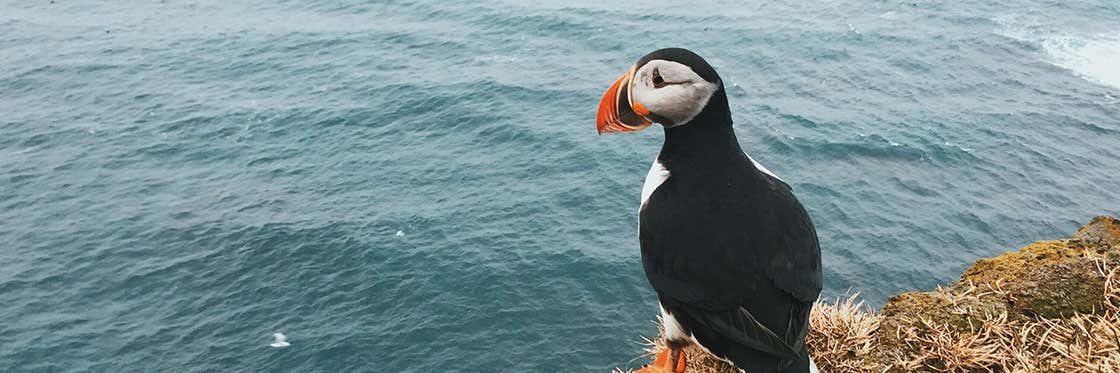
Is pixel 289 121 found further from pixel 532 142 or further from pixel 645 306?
pixel 645 306

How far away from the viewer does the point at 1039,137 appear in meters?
44.8

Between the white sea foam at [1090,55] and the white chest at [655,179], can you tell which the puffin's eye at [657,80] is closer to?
the white chest at [655,179]

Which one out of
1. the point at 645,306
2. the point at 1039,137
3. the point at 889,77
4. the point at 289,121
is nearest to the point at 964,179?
the point at 1039,137

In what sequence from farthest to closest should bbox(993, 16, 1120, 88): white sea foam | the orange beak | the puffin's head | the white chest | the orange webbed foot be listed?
bbox(993, 16, 1120, 88): white sea foam < the orange webbed foot < the white chest < the orange beak < the puffin's head

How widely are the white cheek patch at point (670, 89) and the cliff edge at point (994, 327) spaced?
2.62 m

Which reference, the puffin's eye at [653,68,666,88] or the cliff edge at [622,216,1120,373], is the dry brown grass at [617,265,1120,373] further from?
the puffin's eye at [653,68,666,88]

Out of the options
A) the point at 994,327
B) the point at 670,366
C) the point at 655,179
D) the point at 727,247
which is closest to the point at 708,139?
the point at 655,179

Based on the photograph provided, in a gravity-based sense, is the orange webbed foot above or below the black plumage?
below

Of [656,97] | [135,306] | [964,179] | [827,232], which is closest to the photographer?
A: [656,97]

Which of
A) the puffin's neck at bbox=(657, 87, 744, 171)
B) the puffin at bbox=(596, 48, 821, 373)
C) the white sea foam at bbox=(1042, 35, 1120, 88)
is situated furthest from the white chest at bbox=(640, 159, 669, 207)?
the white sea foam at bbox=(1042, 35, 1120, 88)

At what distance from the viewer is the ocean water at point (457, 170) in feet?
99.9

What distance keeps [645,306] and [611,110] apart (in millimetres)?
24697

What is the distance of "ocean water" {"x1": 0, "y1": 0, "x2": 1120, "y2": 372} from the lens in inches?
1198

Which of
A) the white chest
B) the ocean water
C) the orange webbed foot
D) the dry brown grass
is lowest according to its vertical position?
the ocean water
